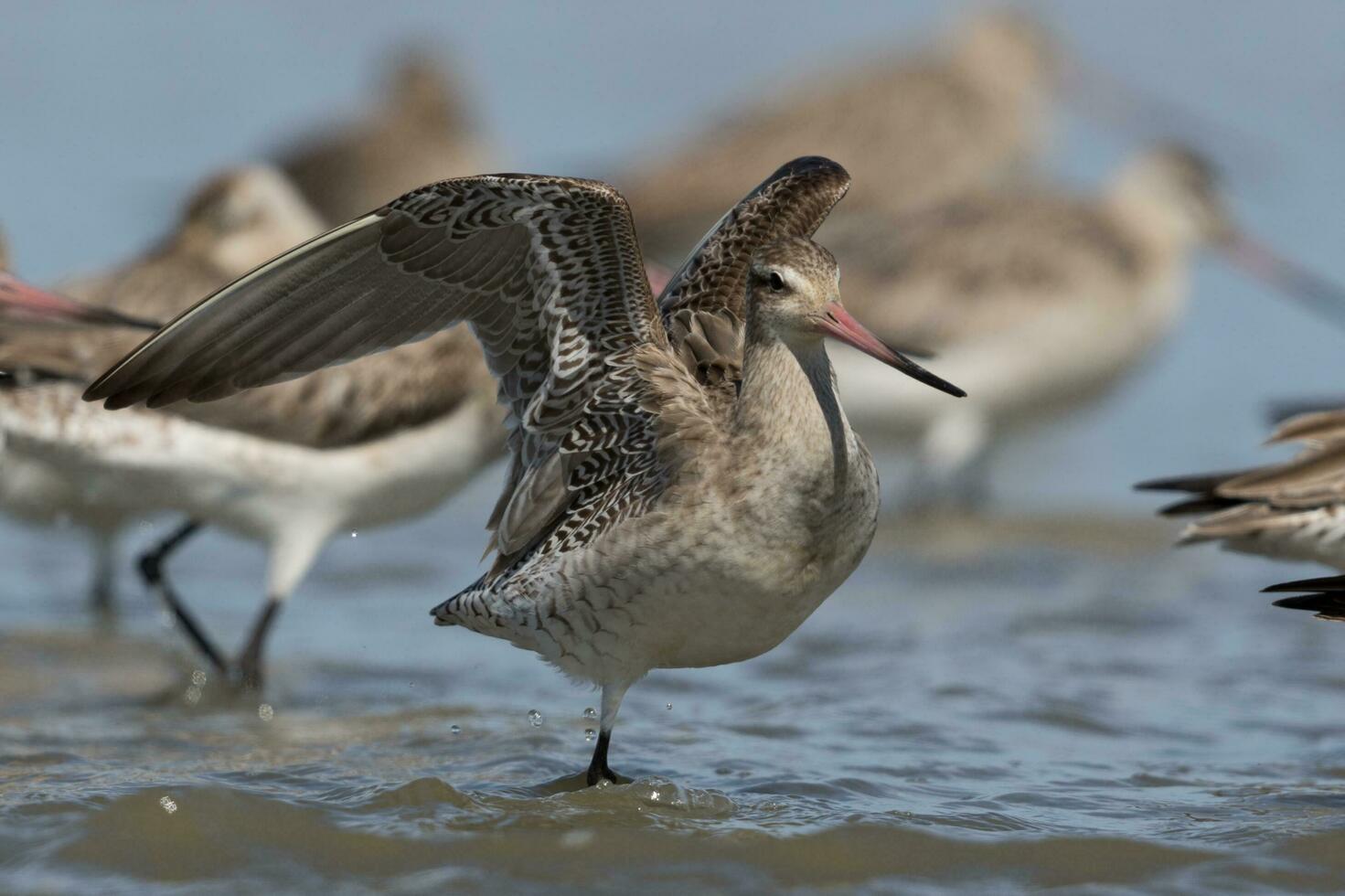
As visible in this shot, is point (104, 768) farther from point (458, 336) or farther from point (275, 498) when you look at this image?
point (458, 336)

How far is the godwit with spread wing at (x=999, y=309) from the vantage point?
443 inches

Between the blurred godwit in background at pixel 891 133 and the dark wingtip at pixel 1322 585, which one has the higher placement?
the blurred godwit in background at pixel 891 133

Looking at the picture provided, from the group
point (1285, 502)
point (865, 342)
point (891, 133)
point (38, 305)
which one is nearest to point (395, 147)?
point (891, 133)

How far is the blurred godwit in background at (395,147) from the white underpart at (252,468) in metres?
8.12

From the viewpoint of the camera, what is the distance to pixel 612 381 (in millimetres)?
5406

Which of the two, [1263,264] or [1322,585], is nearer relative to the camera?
[1322,585]

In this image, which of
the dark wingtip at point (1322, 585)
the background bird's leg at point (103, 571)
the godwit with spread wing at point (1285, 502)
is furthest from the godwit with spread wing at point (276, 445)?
the dark wingtip at point (1322, 585)

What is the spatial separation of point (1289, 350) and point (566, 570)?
939cm

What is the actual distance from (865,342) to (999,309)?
6.48 meters

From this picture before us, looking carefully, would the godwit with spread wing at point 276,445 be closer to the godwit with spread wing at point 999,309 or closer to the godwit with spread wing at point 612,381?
the godwit with spread wing at point 612,381

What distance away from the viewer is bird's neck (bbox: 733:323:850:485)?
509 centimetres

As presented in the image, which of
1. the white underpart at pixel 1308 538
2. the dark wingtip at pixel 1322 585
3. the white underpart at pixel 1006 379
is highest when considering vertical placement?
the white underpart at pixel 1006 379

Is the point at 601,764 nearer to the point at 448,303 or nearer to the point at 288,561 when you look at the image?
the point at 448,303

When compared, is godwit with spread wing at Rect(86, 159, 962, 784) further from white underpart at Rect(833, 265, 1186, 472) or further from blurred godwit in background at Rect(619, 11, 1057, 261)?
blurred godwit in background at Rect(619, 11, 1057, 261)
